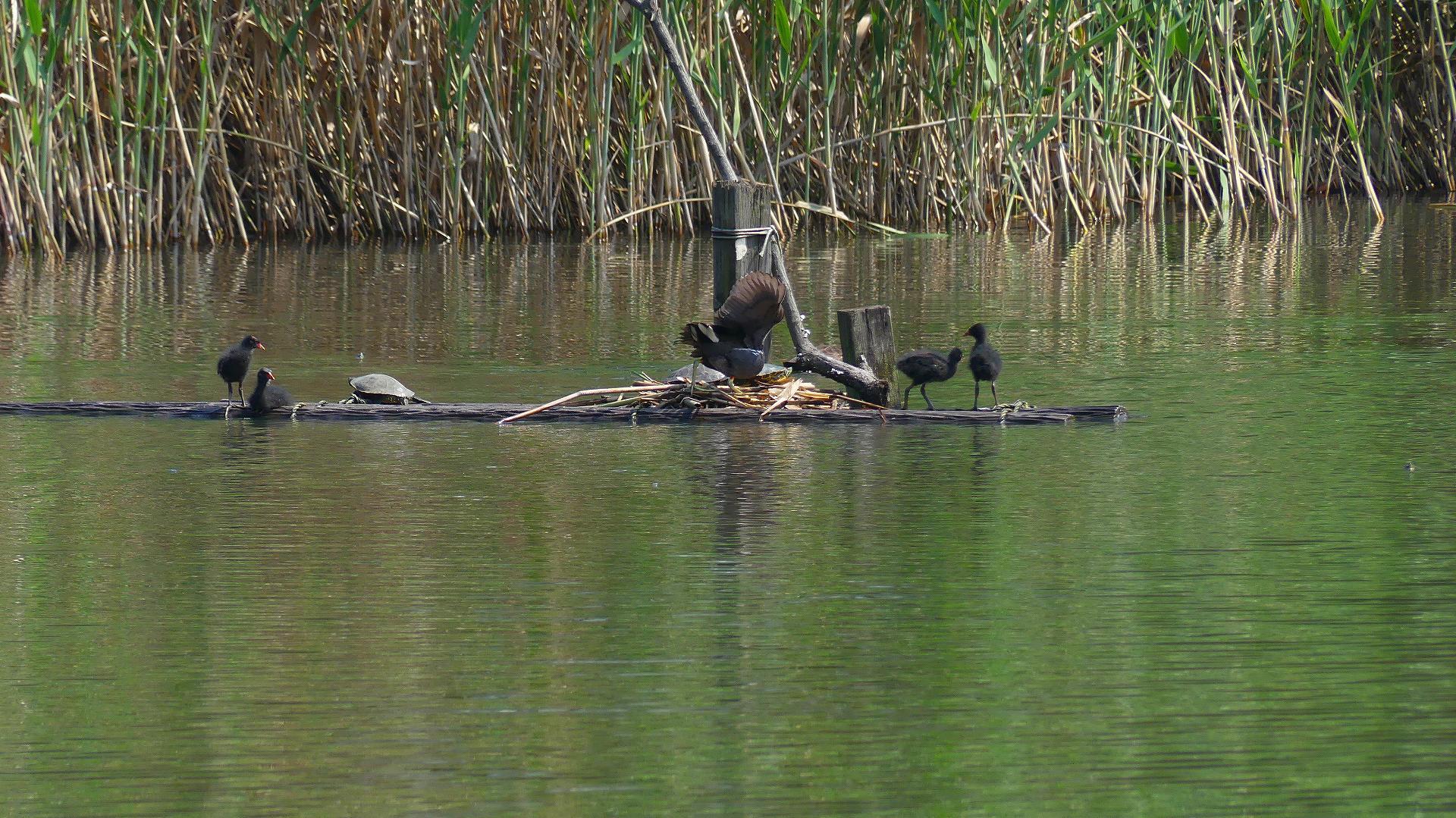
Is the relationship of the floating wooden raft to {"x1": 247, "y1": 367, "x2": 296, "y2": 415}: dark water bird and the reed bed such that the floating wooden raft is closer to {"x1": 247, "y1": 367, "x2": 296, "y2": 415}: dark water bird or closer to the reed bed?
{"x1": 247, "y1": 367, "x2": 296, "y2": 415}: dark water bird

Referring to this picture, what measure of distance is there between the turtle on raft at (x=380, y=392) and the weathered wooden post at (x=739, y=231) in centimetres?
144

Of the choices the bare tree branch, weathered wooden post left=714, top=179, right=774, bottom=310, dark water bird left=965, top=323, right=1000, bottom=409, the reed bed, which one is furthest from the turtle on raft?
the reed bed

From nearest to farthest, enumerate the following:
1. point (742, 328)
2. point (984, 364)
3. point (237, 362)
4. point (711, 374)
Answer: point (984, 364), point (742, 328), point (711, 374), point (237, 362)

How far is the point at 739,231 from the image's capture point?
910cm

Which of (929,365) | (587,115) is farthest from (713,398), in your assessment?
(587,115)

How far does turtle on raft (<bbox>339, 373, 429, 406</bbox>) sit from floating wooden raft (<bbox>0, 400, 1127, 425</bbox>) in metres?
0.09

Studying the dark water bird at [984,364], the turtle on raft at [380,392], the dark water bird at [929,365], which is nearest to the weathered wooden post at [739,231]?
the dark water bird at [929,365]

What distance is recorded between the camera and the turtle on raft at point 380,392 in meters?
8.64

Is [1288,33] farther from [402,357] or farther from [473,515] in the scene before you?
[473,515]

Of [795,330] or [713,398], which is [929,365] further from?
[713,398]

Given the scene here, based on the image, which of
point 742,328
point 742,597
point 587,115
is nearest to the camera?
point 742,597

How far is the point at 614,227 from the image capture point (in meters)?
18.7

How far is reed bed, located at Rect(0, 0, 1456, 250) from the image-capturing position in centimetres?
1634

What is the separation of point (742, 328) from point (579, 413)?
0.76 m
